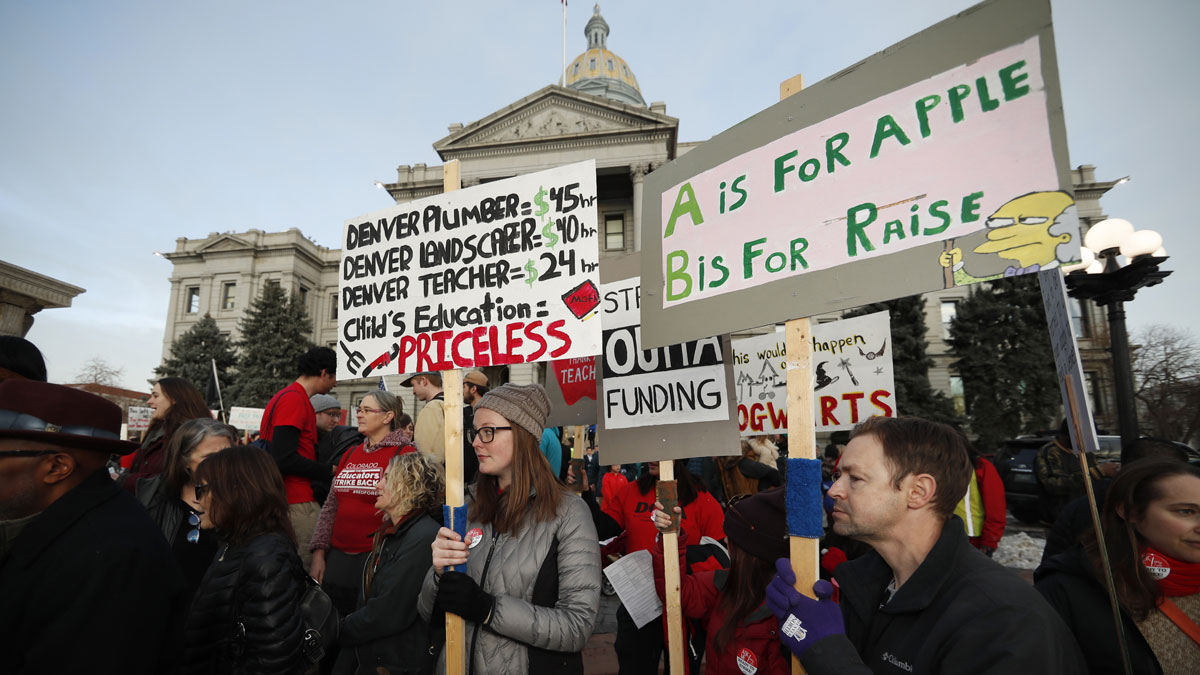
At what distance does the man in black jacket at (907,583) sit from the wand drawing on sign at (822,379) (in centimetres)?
412

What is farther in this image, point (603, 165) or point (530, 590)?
point (603, 165)

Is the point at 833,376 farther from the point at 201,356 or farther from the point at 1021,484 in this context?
the point at 201,356

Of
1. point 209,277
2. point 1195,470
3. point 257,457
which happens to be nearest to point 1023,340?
point 1195,470

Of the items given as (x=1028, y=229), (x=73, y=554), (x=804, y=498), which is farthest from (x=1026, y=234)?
(x=73, y=554)

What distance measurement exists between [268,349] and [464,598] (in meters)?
36.5

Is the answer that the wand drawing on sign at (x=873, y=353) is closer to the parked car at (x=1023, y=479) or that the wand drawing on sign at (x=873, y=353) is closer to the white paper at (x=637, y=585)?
the white paper at (x=637, y=585)

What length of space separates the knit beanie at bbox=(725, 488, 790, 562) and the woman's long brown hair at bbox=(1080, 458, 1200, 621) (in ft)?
3.14

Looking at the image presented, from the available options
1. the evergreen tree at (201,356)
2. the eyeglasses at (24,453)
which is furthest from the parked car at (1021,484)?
the evergreen tree at (201,356)

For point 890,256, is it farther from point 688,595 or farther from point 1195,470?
point 688,595

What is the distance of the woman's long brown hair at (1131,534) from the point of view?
72.6 inches

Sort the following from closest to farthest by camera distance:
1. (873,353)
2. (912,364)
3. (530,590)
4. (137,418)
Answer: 1. (530,590)
2. (873,353)
3. (137,418)
4. (912,364)

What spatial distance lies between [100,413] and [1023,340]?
31474 mm

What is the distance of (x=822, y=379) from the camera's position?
572 centimetres

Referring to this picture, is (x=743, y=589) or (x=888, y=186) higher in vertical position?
(x=888, y=186)
